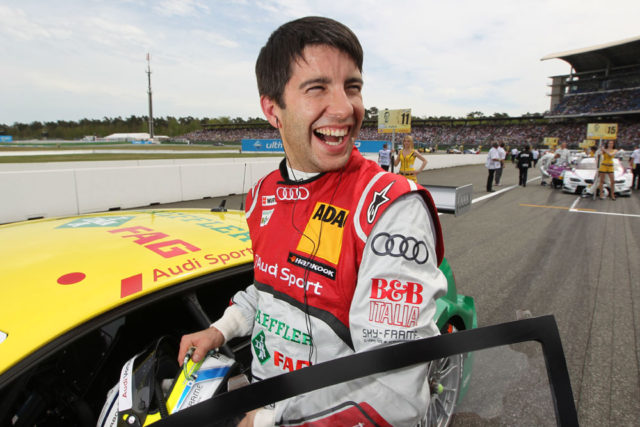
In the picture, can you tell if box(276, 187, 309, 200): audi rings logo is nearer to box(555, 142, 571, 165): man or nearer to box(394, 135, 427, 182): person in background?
box(394, 135, 427, 182): person in background

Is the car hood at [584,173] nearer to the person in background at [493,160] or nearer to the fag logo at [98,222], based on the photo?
the person in background at [493,160]

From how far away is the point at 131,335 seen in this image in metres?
1.87

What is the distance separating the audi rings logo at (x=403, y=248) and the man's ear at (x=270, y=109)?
1.99ft

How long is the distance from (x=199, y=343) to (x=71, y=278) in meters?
0.55

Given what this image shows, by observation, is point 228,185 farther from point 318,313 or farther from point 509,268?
point 318,313

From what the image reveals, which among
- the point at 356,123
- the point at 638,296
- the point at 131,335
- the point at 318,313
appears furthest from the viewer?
the point at 638,296

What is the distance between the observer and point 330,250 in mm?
1017

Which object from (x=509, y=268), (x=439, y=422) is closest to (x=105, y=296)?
(x=439, y=422)

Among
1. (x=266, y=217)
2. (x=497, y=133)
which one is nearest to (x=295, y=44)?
(x=266, y=217)

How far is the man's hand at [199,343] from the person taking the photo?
1.15 meters

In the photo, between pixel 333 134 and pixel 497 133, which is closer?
pixel 333 134

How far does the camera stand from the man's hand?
1147 millimetres

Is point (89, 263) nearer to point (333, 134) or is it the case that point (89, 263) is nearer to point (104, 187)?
point (333, 134)

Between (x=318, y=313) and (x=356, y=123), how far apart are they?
0.61 metres
